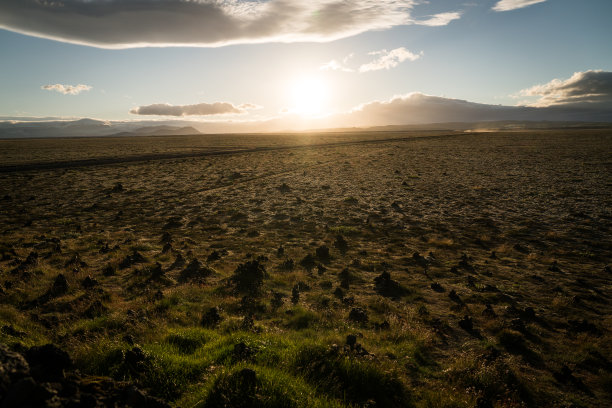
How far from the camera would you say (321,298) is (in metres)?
10.3

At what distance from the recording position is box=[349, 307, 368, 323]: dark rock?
8.98m

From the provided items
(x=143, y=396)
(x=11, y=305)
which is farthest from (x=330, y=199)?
(x=143, y=396)

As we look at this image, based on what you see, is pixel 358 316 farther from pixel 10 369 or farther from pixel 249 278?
pixel 10 369

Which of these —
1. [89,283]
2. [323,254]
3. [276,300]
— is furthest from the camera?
[323,254]

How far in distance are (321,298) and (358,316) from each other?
1.63 metres

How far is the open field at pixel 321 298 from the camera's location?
19.7ft

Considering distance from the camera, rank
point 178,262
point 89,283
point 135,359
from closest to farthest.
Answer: point 135,359, point 89,283, point 178,262

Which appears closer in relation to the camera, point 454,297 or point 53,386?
point 53,386

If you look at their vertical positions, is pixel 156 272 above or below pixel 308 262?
above

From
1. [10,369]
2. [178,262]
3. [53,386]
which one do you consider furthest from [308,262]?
[10,369]

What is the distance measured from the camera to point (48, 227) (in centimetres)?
1816

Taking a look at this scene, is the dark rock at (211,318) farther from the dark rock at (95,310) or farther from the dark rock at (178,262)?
the dark rock at (178,262)

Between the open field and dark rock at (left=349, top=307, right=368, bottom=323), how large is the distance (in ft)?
0.21

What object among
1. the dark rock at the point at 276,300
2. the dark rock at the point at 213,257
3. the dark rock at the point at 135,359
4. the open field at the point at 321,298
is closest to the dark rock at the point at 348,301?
the open field at the point at 321,298
